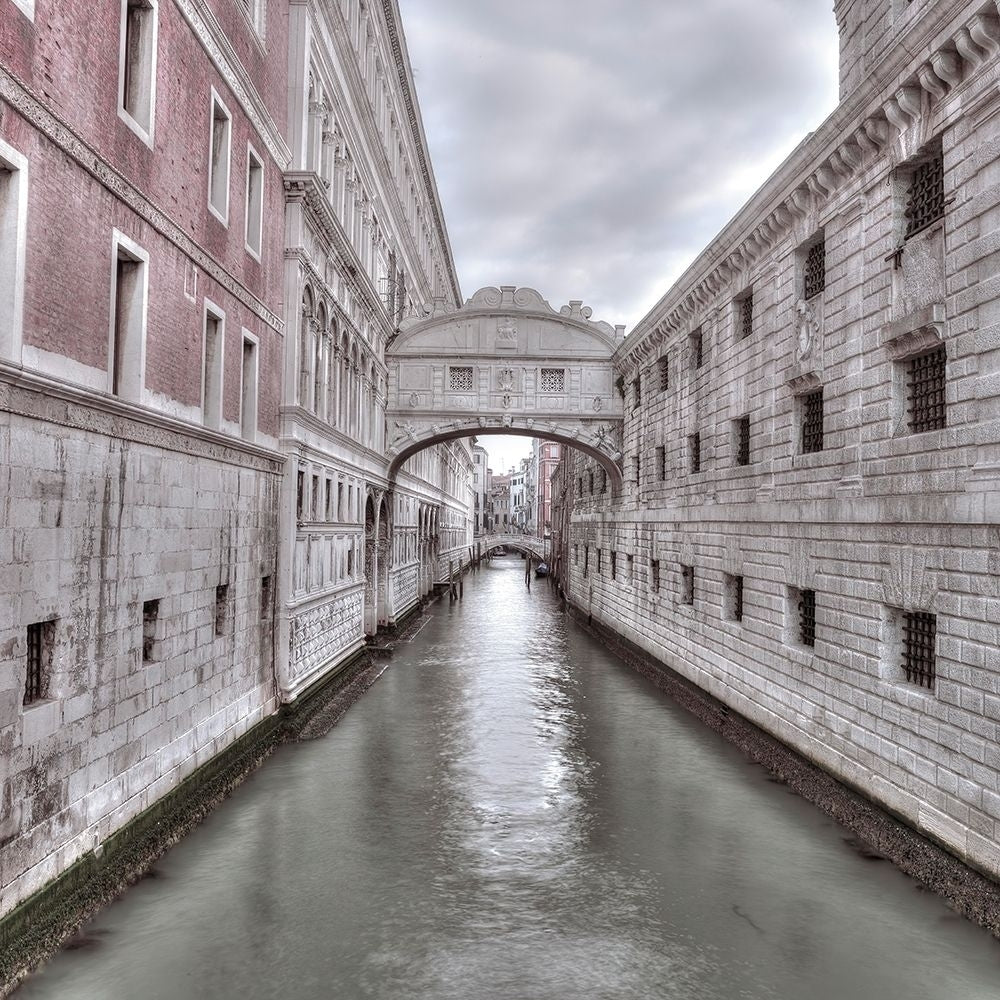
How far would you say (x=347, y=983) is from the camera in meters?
7.09

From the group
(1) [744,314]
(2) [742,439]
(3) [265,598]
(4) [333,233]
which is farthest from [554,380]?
(3) [265,598]

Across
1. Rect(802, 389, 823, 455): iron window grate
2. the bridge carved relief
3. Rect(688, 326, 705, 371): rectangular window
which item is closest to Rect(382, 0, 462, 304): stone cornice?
the bridge carved relief

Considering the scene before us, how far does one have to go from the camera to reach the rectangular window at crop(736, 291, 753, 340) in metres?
16.4

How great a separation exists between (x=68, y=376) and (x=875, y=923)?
9.09 meters

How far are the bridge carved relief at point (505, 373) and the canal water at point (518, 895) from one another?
1341 centimetres

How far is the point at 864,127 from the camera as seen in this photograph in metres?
10.8

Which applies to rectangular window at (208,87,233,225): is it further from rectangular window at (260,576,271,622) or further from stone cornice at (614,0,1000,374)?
stone cornice at (614,0,1000,374)

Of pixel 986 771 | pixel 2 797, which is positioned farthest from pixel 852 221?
pixel 2 797

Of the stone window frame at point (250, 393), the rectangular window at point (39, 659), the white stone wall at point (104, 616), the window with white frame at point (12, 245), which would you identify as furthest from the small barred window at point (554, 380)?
the window with white frame at point (12, 245)

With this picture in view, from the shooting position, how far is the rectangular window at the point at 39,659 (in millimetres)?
7305

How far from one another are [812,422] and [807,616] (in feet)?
9.87

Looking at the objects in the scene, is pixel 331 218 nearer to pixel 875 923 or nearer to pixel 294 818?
pixel 294 818

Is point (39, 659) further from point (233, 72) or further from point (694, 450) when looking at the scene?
point (694, 450)

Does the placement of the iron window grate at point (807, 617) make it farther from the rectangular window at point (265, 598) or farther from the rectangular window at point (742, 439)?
the rectangular window at point (265, 598)
